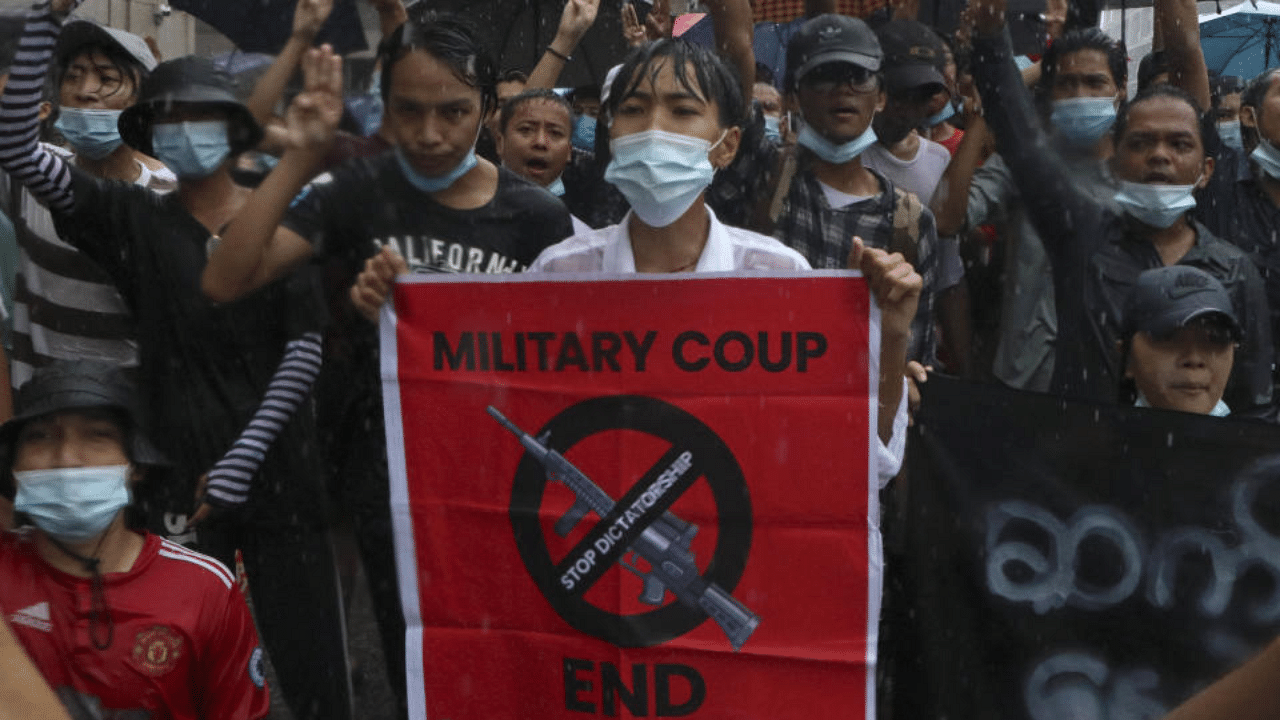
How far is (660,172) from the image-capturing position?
12.2 ft

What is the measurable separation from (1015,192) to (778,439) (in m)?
1.81

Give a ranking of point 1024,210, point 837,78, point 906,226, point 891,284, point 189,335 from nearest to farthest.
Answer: point 891,284, point 189,335, point 906,226, point 837,78, point 1024,210

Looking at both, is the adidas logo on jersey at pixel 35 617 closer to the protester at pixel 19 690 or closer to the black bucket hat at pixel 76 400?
the black bucket hat at pixel 76 400

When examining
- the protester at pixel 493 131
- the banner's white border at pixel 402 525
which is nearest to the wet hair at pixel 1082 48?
the protester at pixel 493 131

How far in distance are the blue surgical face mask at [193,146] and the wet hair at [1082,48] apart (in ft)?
9.00

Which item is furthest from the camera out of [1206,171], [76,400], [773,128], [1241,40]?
[1241,40]

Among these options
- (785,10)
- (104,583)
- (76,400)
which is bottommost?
(104,583)

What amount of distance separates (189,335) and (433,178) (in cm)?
78

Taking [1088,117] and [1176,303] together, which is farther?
[1088,117]

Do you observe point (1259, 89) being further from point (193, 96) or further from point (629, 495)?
point (193, 96)

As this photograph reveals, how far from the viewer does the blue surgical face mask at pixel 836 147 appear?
4738 millimetres

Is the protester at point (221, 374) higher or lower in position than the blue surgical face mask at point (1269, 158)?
lower

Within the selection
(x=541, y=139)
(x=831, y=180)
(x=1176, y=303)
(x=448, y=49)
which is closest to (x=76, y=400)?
(x=448, y=49)

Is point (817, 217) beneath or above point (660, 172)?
beneath
